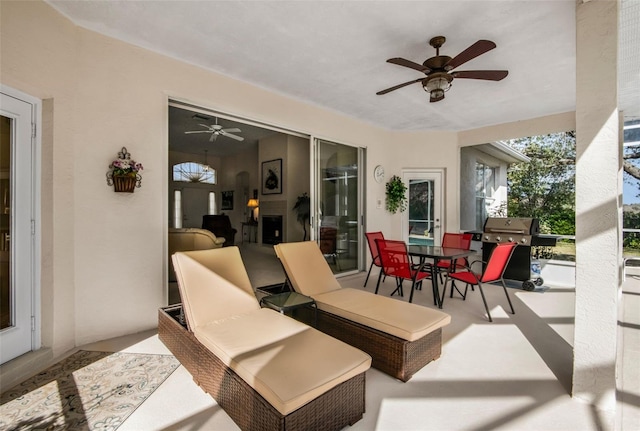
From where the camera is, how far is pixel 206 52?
10.3 feet

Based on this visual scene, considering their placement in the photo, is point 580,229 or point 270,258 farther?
point 270,258

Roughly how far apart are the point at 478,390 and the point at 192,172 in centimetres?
916

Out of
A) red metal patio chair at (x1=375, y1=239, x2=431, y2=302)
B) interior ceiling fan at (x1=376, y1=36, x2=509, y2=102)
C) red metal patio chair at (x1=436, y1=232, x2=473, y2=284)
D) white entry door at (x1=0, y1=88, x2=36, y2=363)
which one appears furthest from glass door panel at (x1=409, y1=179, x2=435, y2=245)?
white entry door at (x1=0, y1=88, x2=36, y2=363)

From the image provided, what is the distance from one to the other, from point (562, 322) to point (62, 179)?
16.8 feet

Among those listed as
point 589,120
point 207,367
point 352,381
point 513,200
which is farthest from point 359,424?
point 513,200

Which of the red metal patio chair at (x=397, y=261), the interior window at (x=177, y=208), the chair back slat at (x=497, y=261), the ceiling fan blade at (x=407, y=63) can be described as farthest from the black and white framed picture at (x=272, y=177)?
the chair back slat at (x=497, y=261)

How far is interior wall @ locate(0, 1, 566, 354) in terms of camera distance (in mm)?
2389

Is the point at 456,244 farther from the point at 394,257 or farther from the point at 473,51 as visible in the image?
the point at 473,51

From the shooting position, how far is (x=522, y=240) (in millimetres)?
4699

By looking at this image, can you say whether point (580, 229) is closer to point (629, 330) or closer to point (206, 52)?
point (629, 330)

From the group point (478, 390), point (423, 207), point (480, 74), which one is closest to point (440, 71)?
point (480, 74)

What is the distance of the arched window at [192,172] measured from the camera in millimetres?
8984

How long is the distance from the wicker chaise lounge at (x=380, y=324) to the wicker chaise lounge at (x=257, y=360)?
47 centimetres

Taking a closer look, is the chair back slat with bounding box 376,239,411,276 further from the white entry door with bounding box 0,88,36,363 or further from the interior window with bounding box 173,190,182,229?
the interior window with bounding box 173,190,182,229
